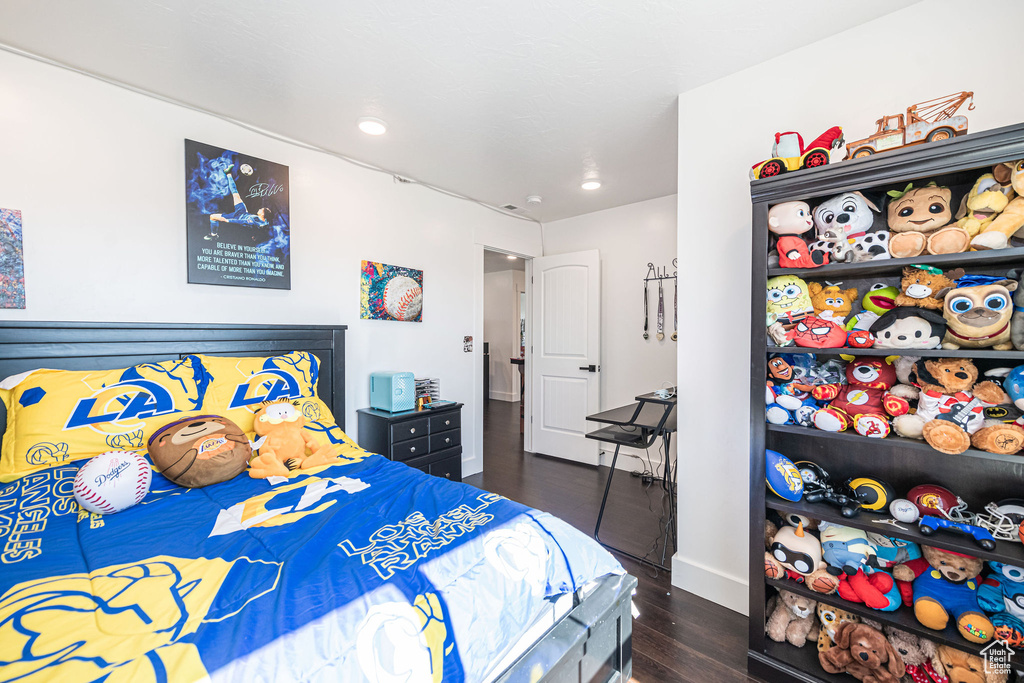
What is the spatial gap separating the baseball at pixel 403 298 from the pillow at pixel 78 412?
5.03 ft

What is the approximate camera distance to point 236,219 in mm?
2393

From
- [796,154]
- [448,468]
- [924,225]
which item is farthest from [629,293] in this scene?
[924,225]

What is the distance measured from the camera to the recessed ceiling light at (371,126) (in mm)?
2381

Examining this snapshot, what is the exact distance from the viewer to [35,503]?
1291 millimetres

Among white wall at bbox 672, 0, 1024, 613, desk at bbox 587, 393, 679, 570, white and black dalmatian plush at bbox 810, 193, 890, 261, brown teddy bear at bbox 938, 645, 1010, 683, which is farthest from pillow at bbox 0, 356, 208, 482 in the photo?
brown teddy bear at bbox 938, 645, 1010, 683

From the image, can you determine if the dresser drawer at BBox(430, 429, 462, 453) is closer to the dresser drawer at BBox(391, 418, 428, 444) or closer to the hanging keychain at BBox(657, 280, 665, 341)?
the dresser drawer at BBox(391, 418, 428, 444)


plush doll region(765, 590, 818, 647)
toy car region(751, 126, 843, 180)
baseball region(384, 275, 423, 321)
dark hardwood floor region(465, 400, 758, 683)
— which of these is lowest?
dark hardwood floor region(465, 400, 758, 683)

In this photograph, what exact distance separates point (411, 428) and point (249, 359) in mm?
1112

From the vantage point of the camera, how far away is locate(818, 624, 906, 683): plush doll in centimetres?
138

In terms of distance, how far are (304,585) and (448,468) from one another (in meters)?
2.29

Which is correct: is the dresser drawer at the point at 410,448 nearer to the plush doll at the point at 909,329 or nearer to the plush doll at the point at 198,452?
the plush doll at the point at 198,452

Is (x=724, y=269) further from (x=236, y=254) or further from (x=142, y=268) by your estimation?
(x=142, y=268)

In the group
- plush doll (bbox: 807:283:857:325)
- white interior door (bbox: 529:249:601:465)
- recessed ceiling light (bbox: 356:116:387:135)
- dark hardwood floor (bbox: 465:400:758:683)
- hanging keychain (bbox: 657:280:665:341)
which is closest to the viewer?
plush doll (bbox: 807:283:857:325)

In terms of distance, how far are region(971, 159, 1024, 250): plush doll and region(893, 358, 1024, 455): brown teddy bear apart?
0.37m
